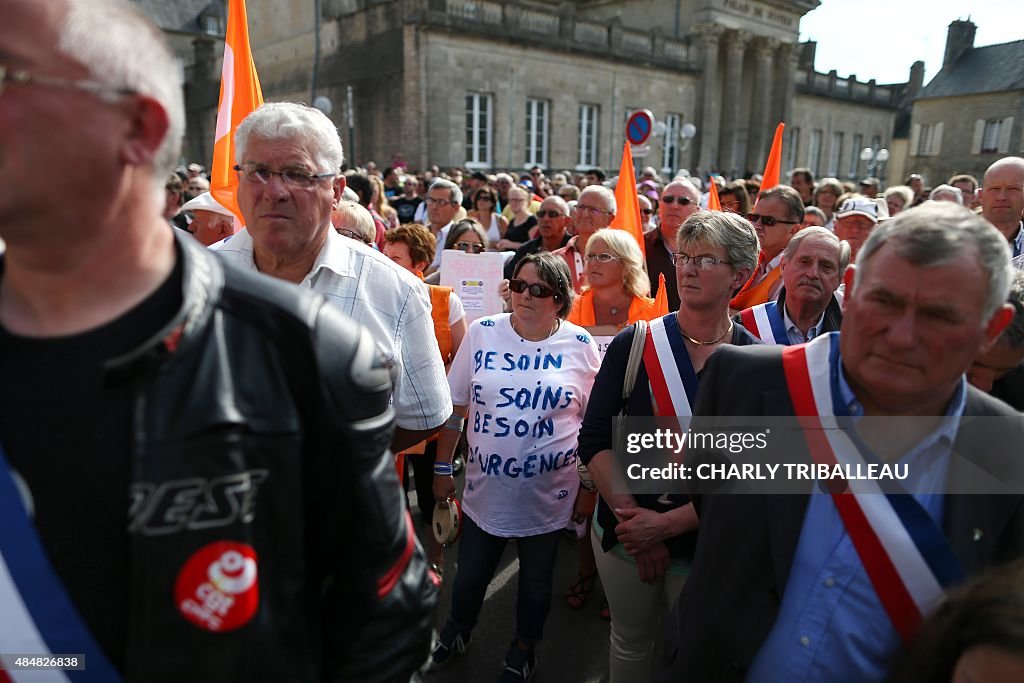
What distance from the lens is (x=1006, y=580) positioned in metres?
1.16

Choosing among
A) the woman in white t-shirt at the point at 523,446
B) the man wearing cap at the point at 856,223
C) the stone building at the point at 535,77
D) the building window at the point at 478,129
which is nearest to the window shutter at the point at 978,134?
the stone building at the point at 535,77

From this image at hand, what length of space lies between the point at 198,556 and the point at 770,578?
1197 mm

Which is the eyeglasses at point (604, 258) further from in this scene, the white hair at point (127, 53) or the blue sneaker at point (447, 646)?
the white hair at point (127, 53)

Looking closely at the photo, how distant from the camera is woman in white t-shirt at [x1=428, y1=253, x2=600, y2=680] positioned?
2.98 m

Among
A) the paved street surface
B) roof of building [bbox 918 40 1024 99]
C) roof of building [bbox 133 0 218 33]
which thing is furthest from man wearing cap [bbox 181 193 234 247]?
roof of building [bbox 918 40 1024 99]

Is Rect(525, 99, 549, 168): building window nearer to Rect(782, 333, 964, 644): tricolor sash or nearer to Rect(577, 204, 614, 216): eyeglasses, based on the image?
Rect(577, 204, 614, 216): eyeglasses

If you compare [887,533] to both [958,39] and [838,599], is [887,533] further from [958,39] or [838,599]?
[958,39]

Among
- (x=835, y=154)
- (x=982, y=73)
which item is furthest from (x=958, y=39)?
(x=835, y=154)

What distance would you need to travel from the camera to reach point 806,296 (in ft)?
9.95

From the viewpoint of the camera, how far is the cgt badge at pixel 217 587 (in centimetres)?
96

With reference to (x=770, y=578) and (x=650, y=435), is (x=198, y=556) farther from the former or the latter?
(x=650, y=435)

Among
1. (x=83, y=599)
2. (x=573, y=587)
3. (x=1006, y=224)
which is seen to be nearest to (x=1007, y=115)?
(x=1006, y=224)

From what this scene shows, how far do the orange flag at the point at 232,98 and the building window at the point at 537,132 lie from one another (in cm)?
1995

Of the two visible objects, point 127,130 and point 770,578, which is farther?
point 770,578
